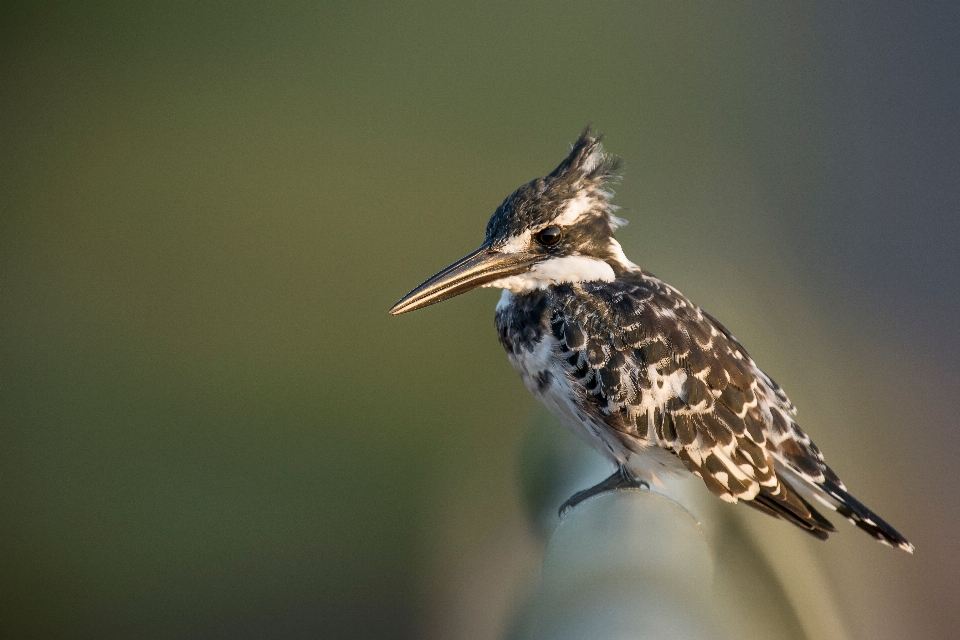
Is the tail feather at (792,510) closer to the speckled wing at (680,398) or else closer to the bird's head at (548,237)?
the speckled wing at (680,398)

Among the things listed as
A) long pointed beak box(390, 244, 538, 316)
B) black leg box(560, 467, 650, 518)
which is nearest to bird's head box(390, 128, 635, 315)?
long pointed beak box(390, 244, 538, 316)

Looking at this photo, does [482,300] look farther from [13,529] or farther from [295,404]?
[13,529]

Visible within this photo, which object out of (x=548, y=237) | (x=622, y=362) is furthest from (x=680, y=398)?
(x=548, y=237)

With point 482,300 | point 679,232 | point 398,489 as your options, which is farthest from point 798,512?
point 398,489

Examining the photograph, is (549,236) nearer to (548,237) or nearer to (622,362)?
(548,237)

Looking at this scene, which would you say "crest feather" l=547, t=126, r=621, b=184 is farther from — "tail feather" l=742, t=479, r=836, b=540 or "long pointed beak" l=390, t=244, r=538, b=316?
"tail feather" l=742, t=479, r=836, b=540

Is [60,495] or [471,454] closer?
[471,454]
